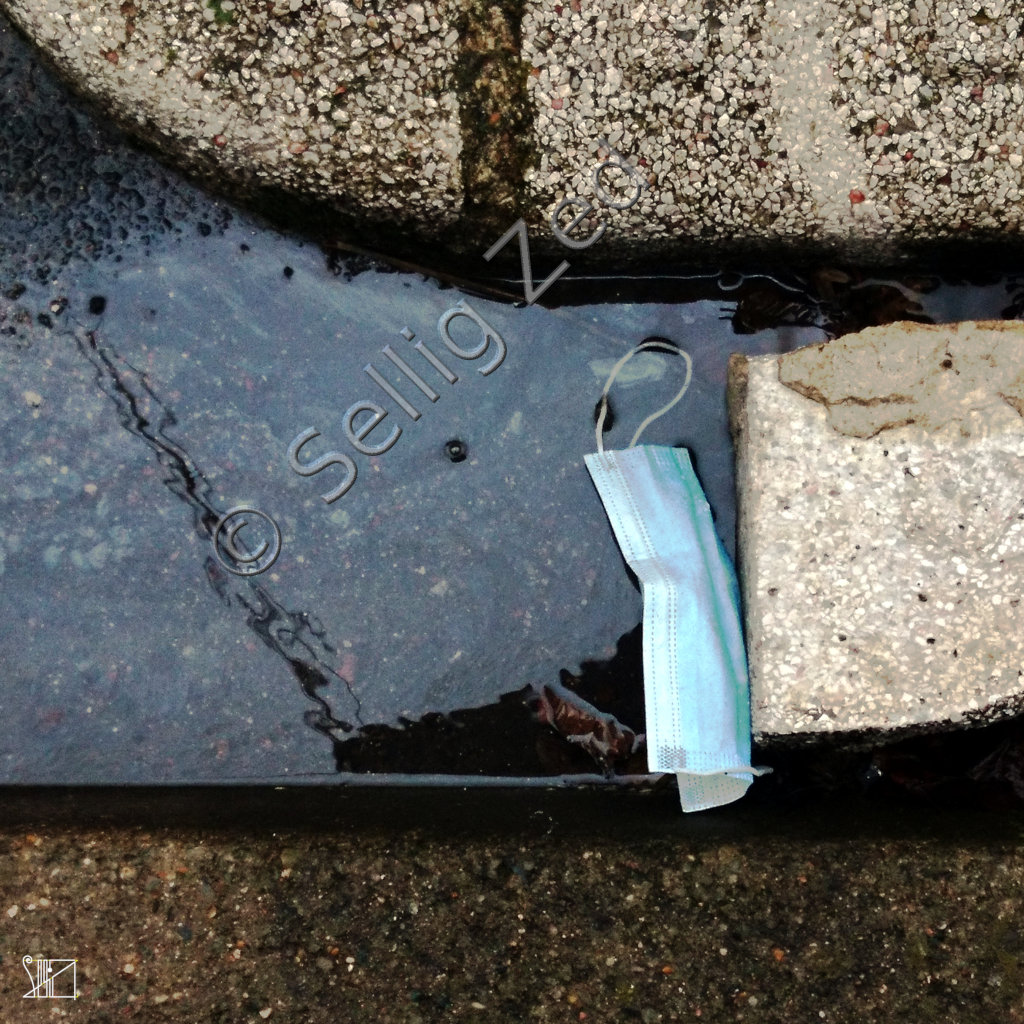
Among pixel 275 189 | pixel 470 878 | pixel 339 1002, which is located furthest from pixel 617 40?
pixel 339 1002

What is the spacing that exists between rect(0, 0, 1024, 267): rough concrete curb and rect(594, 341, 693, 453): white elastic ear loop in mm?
343

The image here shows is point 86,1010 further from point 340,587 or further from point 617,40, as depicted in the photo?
point 617,40

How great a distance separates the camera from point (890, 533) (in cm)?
192

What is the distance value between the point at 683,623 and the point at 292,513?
43.2 inches

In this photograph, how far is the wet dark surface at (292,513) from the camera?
7.39 feet

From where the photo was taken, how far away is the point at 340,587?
7.48 ft

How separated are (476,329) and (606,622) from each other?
892mm

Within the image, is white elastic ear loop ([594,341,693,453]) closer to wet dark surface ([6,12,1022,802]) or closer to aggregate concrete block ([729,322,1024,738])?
wet dark surface ([6,12,1022,802])

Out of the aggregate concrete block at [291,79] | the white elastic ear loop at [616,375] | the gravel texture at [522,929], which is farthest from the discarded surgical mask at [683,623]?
the aggregate concrete block at [291,79]

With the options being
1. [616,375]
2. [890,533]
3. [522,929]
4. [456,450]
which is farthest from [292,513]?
[890,533]

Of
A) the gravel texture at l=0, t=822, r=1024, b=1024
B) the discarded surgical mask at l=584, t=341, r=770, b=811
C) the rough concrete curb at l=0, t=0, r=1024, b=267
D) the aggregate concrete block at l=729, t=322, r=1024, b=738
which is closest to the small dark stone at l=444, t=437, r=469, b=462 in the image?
the discarded surgical mask at l=584, t=341, r=770, b=811

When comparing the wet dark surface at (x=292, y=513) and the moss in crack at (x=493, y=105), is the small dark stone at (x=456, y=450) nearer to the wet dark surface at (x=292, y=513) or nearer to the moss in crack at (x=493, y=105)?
the wet dark surface at (x=292, y=513)

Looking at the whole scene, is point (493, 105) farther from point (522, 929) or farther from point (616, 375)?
point (522, 929)

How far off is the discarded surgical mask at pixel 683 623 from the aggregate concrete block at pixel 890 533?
0.50 ft
